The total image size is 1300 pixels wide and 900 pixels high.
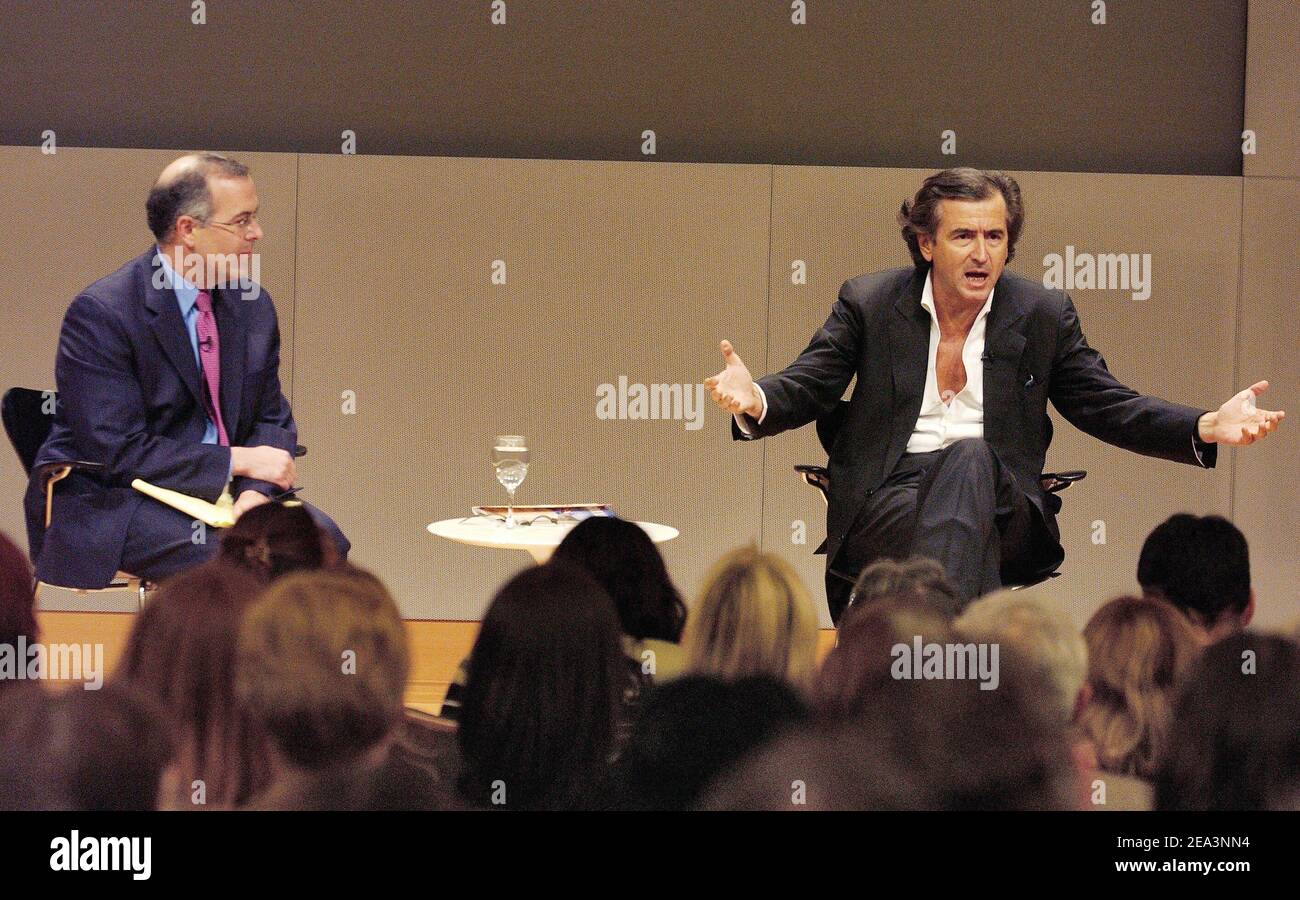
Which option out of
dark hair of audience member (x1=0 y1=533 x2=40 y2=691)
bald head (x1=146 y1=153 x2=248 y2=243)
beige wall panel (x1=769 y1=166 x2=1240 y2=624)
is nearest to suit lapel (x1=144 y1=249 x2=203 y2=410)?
bald head (x1=146 y1=153 x2=248 y2=243)

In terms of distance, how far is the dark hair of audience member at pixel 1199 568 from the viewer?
7.95ft

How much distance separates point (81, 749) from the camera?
1.64m

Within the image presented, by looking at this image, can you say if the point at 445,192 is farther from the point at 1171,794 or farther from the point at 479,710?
the point at 1171,794

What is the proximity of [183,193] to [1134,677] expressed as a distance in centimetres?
226

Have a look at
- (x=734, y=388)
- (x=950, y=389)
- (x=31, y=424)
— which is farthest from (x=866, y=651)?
(x=31, y=424)

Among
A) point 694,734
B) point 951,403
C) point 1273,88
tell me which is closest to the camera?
point 694,734

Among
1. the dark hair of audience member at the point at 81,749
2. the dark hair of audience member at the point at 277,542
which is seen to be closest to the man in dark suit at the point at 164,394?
the dark hair of audience member at the point at 277,542

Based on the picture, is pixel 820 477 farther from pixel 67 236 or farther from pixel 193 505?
pixel 67 236

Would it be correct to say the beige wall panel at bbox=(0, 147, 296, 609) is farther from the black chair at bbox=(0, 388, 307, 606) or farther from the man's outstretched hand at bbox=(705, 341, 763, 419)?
the man's outstretched hand at bbox=(705, 341, 763, 419)

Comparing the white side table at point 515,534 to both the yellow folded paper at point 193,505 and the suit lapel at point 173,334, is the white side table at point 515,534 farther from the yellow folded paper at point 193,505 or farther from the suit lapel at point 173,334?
the suit lapel at point 173,334

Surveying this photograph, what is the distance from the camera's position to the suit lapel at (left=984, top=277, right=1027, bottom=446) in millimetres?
3197

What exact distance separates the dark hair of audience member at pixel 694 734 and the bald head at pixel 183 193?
1.80m

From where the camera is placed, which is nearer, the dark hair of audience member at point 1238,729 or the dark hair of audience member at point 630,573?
the dark hair of audience member at point 1238,729

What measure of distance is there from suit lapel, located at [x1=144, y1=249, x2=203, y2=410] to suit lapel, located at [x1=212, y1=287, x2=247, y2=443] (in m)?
0.06
